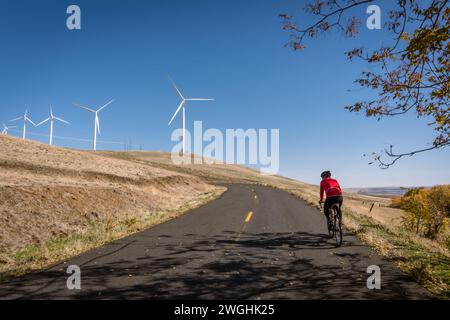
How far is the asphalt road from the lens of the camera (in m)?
5.33

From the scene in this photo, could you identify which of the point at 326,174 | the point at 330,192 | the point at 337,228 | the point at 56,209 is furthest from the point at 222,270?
the point at 56,209

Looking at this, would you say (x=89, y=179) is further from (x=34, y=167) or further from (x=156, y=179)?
(x=156, y=179)

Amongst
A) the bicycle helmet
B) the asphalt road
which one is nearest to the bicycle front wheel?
the asphalt road

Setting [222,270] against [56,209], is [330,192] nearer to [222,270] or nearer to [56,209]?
[222,270]

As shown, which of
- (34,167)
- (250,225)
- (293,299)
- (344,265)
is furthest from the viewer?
(34,167)

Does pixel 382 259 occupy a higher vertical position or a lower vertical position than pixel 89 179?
lower

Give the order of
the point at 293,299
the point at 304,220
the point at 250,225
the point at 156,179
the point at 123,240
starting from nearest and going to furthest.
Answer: the point at 293,299
the point at 123,240
the point at 250,225
the point at 304,220
the point at 156,179

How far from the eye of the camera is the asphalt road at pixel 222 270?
533cm

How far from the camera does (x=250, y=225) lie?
12836 millimetres

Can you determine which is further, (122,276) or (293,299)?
(122,276)

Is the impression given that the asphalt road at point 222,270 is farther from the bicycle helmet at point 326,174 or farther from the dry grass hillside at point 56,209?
the bicycle helmet at point 326,174

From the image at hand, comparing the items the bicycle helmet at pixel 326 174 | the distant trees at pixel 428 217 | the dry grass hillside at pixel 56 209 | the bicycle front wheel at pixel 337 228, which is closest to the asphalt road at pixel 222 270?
the bicycle front wheel at pixel 337 228
